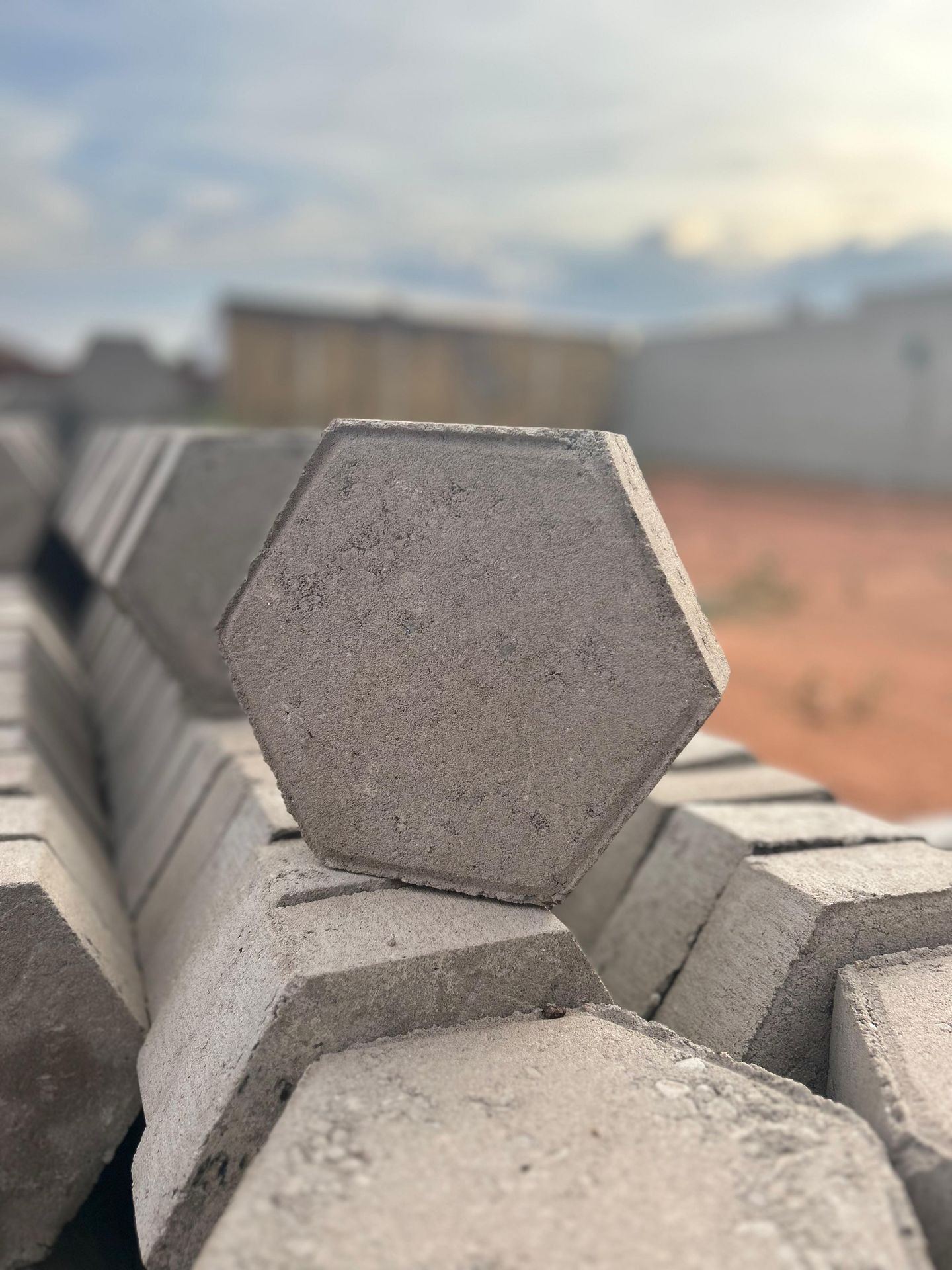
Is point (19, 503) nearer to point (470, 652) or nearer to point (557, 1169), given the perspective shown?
point (470, 652)

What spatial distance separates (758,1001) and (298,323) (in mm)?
22872

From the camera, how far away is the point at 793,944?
7.63 feet

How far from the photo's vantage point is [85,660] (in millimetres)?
7129

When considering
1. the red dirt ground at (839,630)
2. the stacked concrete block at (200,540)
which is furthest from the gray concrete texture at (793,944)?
the red dirt ground at (839,630)

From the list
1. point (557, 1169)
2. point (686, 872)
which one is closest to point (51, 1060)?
point (557, 1169)

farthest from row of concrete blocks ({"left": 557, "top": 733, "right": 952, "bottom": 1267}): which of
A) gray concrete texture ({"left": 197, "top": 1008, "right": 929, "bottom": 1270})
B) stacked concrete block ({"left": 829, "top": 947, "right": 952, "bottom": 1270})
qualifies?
gray concrete texture ({"left": 197, "top": 1008, "right": 929, "bottom": 1270})

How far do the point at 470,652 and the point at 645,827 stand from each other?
117 cm

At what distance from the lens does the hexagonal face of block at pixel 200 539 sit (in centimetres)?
371

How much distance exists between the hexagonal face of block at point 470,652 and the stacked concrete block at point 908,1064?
0.65 m

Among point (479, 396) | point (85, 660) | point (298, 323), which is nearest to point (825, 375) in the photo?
point (479, 396)

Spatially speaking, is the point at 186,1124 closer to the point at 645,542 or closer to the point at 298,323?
the point at 645,542

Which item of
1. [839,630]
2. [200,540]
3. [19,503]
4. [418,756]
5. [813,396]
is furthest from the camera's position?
[813,396]

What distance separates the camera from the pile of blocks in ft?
5.36

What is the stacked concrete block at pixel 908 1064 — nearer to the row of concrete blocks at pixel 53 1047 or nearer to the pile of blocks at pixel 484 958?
the pile of blocks at pixel 484 958
